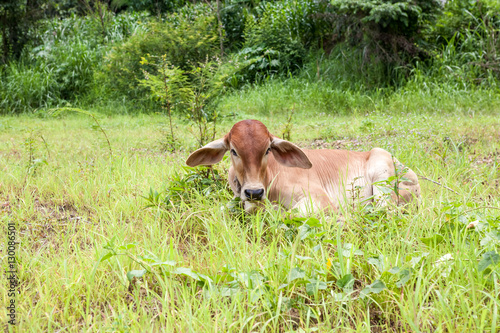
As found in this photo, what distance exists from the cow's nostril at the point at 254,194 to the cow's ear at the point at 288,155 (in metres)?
0.51

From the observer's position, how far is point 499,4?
26.5 feet

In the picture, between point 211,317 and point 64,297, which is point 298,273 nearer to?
point 211,317

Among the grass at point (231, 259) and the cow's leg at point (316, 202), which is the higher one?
the grass at point (231, 259)

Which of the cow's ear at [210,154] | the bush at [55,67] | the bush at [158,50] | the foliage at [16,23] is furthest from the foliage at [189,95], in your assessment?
the foliage at [16,23]

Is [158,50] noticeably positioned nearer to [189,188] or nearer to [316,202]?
[189,188]

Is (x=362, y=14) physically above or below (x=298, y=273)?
above

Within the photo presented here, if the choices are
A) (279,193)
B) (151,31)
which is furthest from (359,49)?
(279,193)

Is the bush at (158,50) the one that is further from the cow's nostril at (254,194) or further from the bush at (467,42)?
the cow's nostril at (254,194)

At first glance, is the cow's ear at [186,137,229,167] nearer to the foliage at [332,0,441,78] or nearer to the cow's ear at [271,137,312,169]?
the cow's ear at [271,137,312,169]

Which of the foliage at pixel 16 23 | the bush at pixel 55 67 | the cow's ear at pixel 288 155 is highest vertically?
the foliage at pixel 16 23

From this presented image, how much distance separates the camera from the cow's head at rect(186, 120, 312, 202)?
2.93 metres

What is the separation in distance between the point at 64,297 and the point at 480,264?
6.22ft

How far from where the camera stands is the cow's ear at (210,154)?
126 inches

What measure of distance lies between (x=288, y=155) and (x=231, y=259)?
1.21 m
